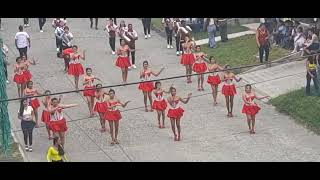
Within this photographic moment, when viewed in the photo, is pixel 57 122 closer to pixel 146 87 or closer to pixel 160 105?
pixel 160 105

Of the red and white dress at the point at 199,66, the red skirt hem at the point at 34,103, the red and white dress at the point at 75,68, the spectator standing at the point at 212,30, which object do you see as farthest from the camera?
the spectator standing at the point at 212,30

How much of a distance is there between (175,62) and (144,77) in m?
5.61

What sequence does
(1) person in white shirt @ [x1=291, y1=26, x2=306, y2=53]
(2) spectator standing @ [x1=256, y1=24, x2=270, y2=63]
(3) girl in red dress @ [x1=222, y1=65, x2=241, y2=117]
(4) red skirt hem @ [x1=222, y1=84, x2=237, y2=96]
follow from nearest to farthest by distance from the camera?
(3) girl in red dress @ [x1=222, y1=65, x2=241, y2=117], (4) red skirt hem @ [x1=222, y1=84, x2=237, y2=96], (2) spectator standing @ [x1=256, y1=24, x2=270, y2=63], (1) person in white shirt @ [x1=291, y1=26, x2=306, y2=53]

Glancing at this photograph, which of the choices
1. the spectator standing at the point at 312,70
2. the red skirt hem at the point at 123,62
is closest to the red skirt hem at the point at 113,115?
the red skirt hem at the point at 123,62

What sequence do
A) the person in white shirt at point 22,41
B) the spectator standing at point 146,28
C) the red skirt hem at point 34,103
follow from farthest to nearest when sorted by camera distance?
1. the spectator standing at point 146,28
2. the person in white shirt at point 22,41
3. the red skirt hem at point 34,103

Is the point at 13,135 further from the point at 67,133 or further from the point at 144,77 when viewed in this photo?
the point at 144,77

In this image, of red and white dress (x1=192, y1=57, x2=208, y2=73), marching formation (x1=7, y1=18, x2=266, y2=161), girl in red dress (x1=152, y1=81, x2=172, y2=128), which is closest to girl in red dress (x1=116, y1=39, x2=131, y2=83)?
marching formation (x1=7, y1=18, x2=266, y2=161)

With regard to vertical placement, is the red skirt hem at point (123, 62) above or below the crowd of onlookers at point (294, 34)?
below

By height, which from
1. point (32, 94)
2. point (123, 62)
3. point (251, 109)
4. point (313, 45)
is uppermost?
point (313, 45)

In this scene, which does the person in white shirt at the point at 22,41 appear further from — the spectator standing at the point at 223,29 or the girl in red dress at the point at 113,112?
the girl in red dress at the point at 113,112

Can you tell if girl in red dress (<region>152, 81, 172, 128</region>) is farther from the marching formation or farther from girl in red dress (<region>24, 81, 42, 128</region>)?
girl in red dress (<region>24, 81, 42, 128</region>)

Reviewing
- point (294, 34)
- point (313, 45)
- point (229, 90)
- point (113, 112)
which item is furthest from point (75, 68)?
point (294, 34)

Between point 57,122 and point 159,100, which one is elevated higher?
point 159,100
